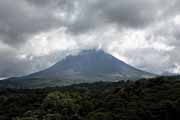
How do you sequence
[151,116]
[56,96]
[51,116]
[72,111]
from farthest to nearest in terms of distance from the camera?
[56,96], [72,111], [51,116], [151,116]

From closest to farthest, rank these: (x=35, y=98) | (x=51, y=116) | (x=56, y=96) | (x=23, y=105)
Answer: (x=51, y=116), (x=56, y=96), (x=23, y=105), (x=35, y=98)

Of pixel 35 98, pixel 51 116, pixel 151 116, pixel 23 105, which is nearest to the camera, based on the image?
pixel 151 116

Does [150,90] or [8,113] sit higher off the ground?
[150,90]

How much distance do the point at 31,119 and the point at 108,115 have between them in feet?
46.3

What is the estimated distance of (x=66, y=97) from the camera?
73.3m

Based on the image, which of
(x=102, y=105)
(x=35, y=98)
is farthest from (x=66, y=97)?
(x=35, y=98)

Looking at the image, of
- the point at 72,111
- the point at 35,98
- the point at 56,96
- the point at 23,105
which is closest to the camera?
the point at 72,111

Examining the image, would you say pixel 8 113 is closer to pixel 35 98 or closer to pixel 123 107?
pixel 35 98

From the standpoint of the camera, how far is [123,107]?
59.3 metres

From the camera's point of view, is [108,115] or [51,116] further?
[51,116]

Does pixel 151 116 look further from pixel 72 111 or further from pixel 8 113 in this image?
pixel 8 113

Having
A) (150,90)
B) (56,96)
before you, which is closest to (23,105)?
(56,96)

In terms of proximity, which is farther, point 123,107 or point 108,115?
point 123,107

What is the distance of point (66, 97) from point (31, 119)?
18.6m
